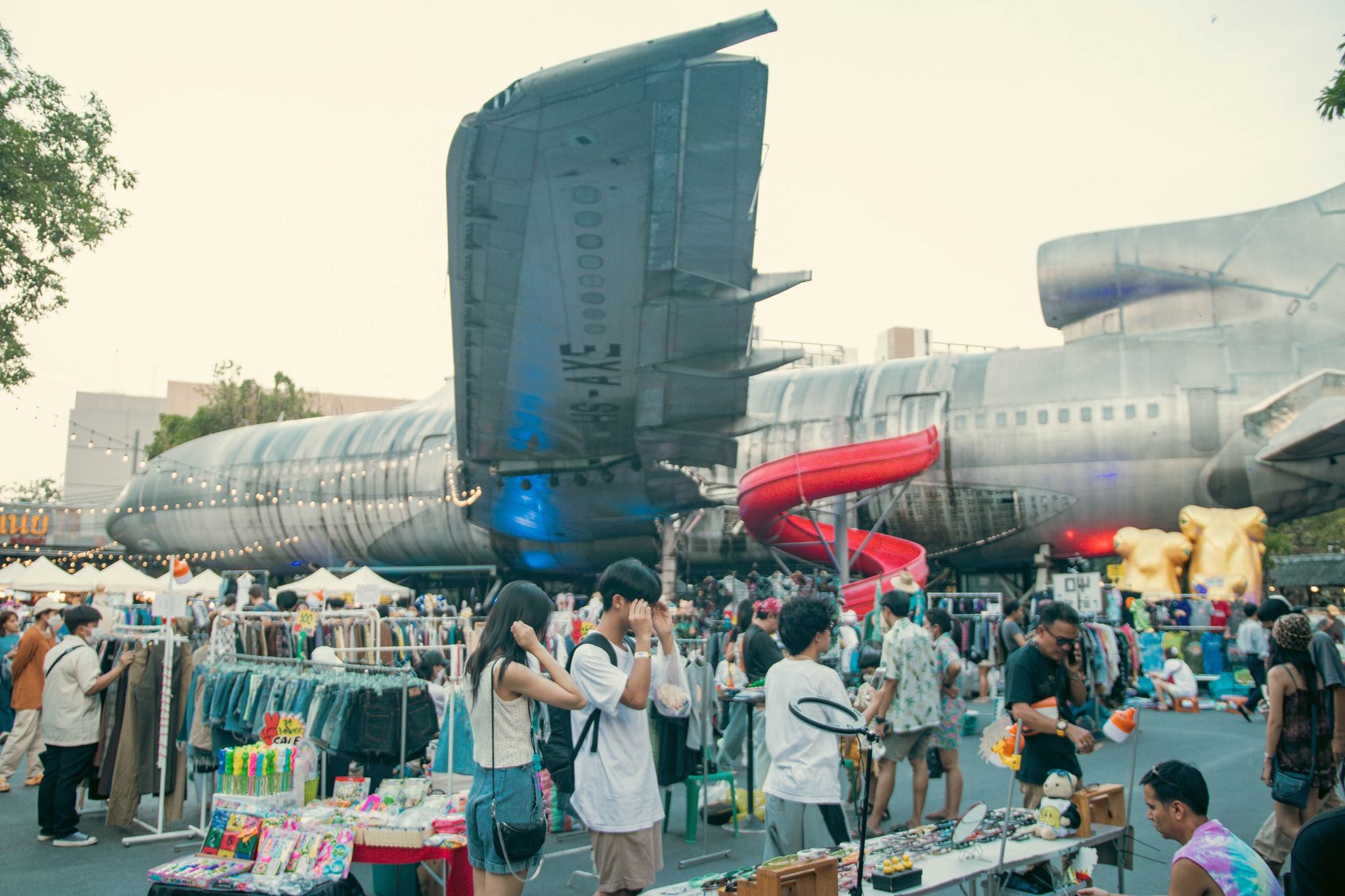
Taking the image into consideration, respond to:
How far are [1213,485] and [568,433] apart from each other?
14.7m

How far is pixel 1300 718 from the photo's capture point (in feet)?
17.6

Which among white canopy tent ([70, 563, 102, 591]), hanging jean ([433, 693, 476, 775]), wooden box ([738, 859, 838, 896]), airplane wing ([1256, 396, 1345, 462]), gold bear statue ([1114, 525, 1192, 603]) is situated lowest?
hanging jean ([433, 693, 476, 775])

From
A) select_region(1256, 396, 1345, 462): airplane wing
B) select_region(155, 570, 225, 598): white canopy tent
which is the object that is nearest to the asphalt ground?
select_region(155, 570, 225, 598): white canopy tent

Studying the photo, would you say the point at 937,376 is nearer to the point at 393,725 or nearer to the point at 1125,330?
the point at 1125,330

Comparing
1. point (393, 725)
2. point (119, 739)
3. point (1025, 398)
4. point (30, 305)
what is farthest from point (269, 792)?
point (1025, 398)

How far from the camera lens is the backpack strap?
4.04m

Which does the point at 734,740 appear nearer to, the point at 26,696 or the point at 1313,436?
the point at 26,696

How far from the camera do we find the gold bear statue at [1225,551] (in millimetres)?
18734

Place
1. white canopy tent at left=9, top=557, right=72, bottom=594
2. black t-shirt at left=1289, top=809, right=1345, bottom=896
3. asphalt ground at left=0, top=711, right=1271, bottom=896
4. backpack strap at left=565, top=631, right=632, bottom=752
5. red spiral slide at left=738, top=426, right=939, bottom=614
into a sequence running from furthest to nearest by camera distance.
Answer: white canopy tent at left=9, top=557, right=72, bottom=594, red spiral slide at left=738, top=426, right=939, bottom=614, asphalt ground at left=0, top=711, right=1271, bottom=896, backpack strap at left=565, top=631, right=632, bottom=752, black t-shirt at left=1289, top=809, right=1345, bottom=896

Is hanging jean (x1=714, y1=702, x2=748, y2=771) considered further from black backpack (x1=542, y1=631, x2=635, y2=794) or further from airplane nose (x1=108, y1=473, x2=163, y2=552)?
airplane nose (x1=108, y1=473, x2=163, y2=552)

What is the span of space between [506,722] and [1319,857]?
2.67m

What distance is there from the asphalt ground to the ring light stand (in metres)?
2.01

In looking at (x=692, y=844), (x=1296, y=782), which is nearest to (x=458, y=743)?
(x=692, y=844)

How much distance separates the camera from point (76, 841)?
23.9 ft
